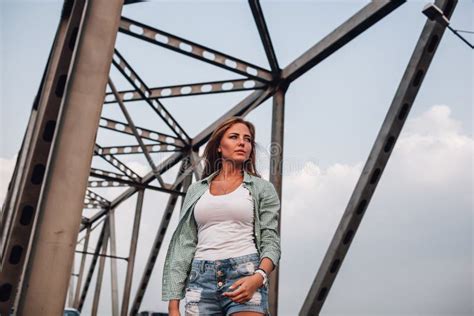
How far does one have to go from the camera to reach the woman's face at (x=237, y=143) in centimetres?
232

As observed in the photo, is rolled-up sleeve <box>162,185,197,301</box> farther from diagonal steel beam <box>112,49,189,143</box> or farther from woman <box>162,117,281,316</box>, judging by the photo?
diagonal steel beam <box>112,49,189,143</box>

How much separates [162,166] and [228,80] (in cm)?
596

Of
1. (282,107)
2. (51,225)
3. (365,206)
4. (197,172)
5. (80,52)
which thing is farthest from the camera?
(197,172)

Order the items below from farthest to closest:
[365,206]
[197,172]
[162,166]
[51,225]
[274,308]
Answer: [162,166] → [197,172] → [274,308] → [365,206] → [51,225]

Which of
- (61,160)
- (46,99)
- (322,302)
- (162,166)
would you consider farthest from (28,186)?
(162,166)

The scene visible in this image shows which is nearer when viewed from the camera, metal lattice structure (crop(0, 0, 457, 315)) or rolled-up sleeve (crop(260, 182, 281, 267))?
rolled-up sleeve (crop(260, 182, 281, 267))

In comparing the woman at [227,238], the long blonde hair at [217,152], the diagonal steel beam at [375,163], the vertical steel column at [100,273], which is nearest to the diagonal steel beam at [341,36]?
the diagonal steel beam at [375,163]

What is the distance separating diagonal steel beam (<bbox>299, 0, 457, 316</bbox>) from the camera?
621cm

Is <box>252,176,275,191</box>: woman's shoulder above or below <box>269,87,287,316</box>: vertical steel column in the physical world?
below

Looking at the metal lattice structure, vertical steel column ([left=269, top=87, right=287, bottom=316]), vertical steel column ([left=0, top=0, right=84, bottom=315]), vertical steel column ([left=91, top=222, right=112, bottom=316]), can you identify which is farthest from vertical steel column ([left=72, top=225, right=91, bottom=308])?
vertical steel column ([left=0, top=0, right=84, bottom=315])

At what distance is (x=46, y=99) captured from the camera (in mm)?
5973

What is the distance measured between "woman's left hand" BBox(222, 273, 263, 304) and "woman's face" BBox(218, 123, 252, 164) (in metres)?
0.64

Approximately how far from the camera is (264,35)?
8.82 metres

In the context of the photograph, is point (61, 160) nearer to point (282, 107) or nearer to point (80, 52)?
point (80, 52)
